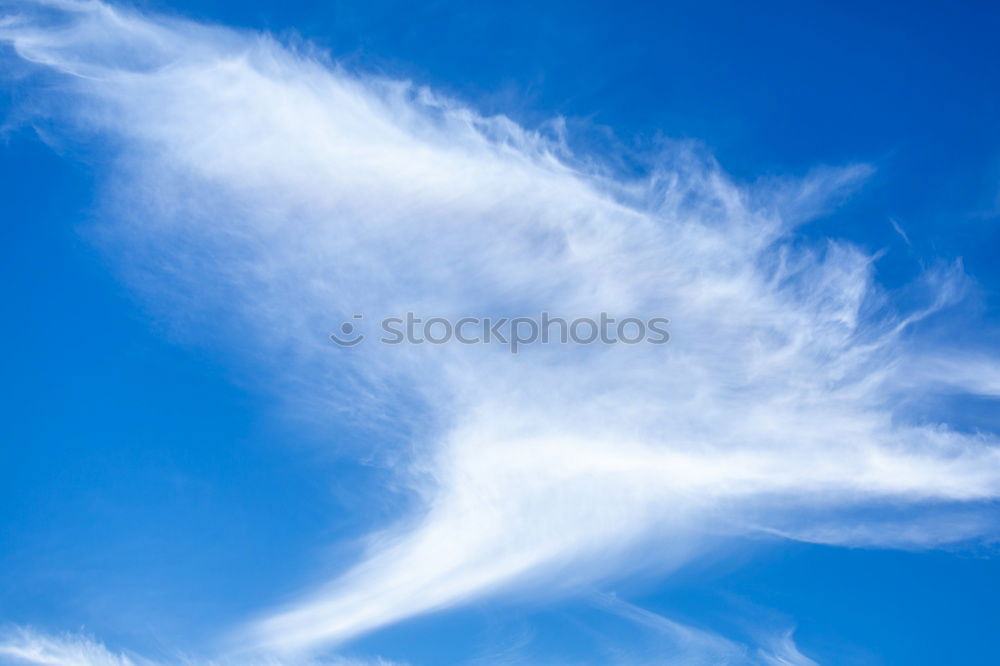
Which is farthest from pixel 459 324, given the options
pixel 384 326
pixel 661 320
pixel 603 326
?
pixel 661 320

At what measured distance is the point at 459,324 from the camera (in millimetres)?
52938

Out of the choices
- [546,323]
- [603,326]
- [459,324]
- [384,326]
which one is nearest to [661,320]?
[603,326]

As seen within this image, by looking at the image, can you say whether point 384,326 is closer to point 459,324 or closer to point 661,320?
point 459,324

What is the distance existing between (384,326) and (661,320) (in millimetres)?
16466

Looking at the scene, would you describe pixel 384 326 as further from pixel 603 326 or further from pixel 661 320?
pixel 661 320

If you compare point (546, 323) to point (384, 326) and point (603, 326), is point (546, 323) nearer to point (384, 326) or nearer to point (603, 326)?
point (603, 326)

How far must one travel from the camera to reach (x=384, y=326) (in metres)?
53.2

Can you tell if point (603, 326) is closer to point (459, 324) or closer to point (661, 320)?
point (661, 320)

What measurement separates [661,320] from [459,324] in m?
12.0

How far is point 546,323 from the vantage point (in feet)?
174

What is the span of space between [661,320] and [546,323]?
6860mm

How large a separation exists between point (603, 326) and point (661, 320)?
11.3ft

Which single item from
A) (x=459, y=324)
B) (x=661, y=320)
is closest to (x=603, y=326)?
(x=661, y=320)
